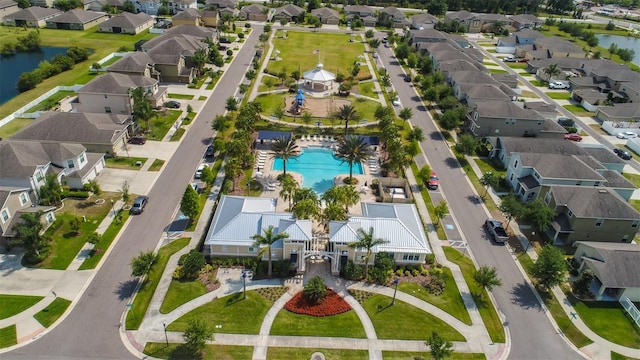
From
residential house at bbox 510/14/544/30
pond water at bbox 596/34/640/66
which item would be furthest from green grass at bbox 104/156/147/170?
pond water at bbox 596/34/640/66

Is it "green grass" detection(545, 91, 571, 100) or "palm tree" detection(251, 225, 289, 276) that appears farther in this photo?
"green grass" detection(545, 91, 571, 100)

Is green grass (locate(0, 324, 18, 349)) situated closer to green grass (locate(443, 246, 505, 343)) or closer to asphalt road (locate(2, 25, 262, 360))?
asphalt road (locate(2, 25, 262, 360))

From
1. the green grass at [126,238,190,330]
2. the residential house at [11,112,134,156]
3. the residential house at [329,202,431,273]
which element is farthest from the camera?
the residential house at [11,112,134,156]

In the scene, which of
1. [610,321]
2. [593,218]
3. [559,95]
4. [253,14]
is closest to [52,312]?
[610,321]

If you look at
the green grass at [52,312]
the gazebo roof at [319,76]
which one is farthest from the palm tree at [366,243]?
the gazebo roof at [319,76]

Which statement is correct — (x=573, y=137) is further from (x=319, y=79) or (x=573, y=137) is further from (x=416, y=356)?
(x=416, y=356)

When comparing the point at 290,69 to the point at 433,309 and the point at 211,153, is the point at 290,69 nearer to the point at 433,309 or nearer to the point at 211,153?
the point at 211,153
